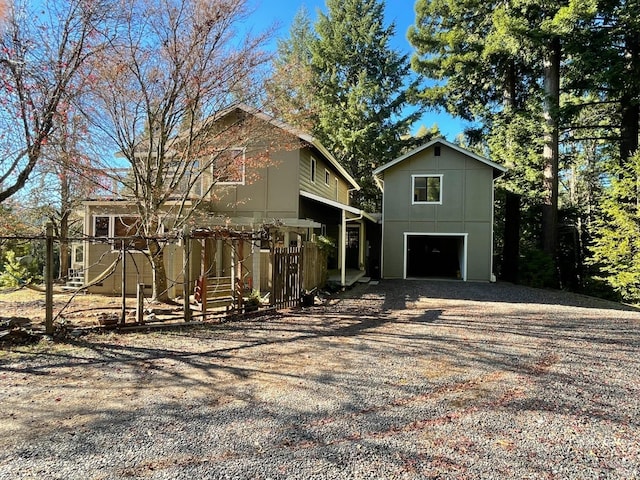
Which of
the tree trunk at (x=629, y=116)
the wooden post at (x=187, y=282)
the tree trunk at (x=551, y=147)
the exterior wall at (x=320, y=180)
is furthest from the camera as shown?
the tree trunk at (x=551, y=147)

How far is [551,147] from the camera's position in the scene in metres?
16.3

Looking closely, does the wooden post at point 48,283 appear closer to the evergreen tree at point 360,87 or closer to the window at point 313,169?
the window at point 313,169

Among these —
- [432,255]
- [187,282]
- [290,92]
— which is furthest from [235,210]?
[432,255]

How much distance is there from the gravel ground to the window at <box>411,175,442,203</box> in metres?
9.94

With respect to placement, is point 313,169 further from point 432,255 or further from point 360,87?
point 360,87

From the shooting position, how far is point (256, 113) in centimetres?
973

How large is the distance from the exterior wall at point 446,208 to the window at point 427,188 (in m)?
0.17

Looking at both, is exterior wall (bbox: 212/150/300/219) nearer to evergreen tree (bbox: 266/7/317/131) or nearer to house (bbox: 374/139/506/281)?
evergreen tree (bbox: 266/7/317/131)

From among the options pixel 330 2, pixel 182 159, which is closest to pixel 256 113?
pixel 182 159

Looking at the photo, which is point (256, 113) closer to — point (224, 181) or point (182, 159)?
point (182, 159)

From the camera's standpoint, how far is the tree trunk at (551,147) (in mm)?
15875

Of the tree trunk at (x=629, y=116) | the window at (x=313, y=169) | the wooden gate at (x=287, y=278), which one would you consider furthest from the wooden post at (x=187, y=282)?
the tree trunk at (x=629, y=116)

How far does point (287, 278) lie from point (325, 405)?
5.55 m

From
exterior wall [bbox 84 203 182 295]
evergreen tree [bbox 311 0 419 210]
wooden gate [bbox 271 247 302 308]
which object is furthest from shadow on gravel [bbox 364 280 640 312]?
evergreen tree [bbox 311 0 419 210]
